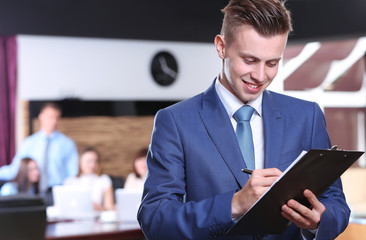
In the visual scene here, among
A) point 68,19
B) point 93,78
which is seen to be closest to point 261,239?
point 68,19

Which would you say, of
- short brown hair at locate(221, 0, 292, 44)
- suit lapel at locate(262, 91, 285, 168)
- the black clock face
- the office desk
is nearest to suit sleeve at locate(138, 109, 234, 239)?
suit lapel at locate(262, 91, 285, 168)

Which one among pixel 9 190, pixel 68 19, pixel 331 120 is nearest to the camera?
pixel 9 190

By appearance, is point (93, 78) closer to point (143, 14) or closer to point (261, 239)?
point (143, 14)

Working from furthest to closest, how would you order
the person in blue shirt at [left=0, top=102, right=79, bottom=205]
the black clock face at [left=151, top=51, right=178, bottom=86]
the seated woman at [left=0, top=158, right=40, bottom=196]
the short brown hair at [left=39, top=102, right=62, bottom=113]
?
the black clock face at [left=151, top=51, right=178, bottom=86]
the short brown hair at [left=39, top=102, right=62, bottom=113]
the person in blue shirt at [left=0, top=102, right=79, bottom=205]
the seated woman at [left=0, top=158, right=40, bottom=196]

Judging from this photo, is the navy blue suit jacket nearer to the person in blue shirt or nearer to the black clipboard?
the black clipboard

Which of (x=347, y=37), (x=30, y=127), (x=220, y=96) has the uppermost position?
(x=347, y=37)

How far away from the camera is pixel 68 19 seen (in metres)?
8.07

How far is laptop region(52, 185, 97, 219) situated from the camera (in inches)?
243

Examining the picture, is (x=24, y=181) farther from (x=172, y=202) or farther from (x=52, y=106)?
(x=172, y=202)

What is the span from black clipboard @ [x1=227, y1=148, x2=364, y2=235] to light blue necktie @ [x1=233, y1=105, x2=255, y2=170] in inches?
8.1

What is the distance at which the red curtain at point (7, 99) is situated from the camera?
335 inches

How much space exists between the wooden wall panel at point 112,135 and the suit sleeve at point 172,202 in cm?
691

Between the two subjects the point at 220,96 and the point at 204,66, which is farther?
the point at 204,66

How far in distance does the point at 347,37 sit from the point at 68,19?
3573 mm
